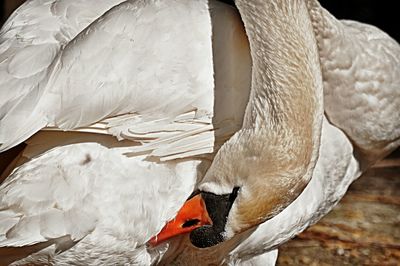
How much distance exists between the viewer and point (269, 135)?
172 cm

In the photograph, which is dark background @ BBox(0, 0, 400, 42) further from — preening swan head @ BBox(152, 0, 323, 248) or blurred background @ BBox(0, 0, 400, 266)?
preening swan head @ BBox(152, 0, 323, 248)

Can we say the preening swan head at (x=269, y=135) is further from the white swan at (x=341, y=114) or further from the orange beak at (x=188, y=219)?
the white swan at (x=341, y=114)

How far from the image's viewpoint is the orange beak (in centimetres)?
178

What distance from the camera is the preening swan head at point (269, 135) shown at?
1.70 meters

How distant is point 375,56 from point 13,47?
764mm

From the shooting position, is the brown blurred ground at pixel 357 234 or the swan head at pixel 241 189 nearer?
the swan head at pixel 241 189

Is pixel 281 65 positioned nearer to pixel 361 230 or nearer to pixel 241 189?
pixel 241 189

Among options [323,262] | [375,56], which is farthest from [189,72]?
[323,262]

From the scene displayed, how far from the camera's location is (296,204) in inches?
78.2

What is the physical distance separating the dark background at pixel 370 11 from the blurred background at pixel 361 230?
4.90 ft

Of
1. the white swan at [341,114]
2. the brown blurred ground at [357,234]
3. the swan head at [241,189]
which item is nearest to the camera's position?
the swan head at [241,189]

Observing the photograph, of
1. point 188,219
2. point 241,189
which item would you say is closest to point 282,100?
point 241,189

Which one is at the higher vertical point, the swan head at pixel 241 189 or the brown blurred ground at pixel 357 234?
the swan head at pixel 241 189

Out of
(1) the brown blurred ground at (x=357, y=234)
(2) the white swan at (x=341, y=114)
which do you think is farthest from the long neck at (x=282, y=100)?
(1) the brown blurred ground at (x=357, y=234)
